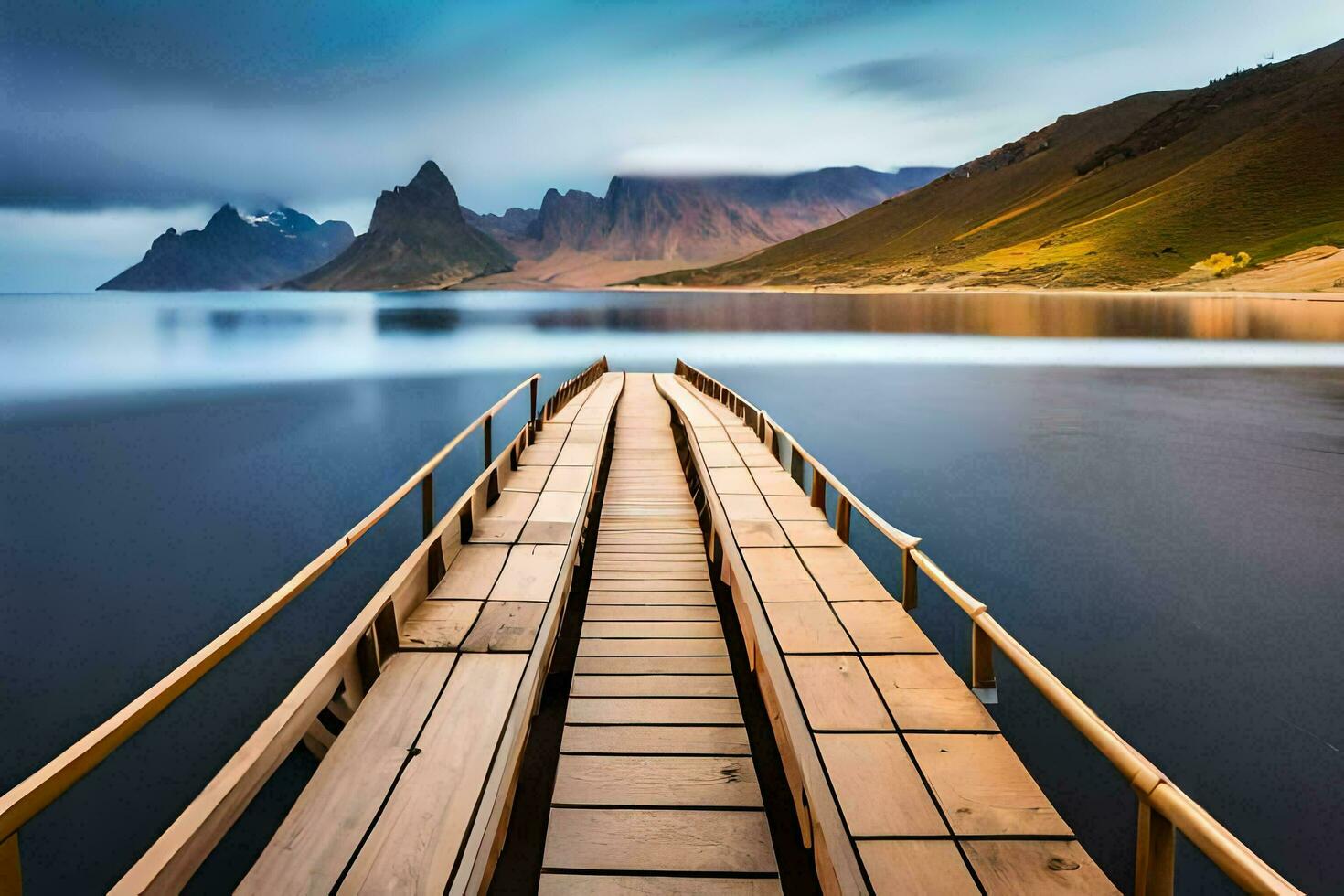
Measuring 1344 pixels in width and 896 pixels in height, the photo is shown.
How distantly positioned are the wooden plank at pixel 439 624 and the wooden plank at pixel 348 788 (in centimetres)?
27

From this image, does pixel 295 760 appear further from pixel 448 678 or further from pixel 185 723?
pixel 448 678

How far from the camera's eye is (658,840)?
12.9 ft

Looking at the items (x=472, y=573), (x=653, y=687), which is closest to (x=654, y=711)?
(x=653, y=687)

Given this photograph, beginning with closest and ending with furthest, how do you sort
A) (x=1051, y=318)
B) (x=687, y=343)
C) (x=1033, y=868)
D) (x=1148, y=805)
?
(x=1148, y=805) → (x=1033, y=868) → (x=687, y=343) → (x=1051, y=318)

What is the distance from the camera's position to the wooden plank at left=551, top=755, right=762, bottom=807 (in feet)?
14.0

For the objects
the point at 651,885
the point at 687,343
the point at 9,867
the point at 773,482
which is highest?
the point at 687,343

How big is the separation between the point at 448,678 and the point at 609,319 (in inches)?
4135

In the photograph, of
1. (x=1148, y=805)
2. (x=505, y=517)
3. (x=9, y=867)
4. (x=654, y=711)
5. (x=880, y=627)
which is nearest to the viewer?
(x=9, y=867)

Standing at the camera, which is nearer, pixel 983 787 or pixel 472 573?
pixel 983 787

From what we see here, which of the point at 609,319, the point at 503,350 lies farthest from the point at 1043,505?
the point at 609,319

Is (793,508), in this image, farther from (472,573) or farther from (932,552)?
(932,552)

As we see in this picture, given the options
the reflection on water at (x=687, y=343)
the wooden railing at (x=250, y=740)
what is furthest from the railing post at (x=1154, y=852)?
the reflection on water at (x=687, y=343)

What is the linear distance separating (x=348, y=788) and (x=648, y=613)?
3932 millimetres

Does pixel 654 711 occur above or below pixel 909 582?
below
